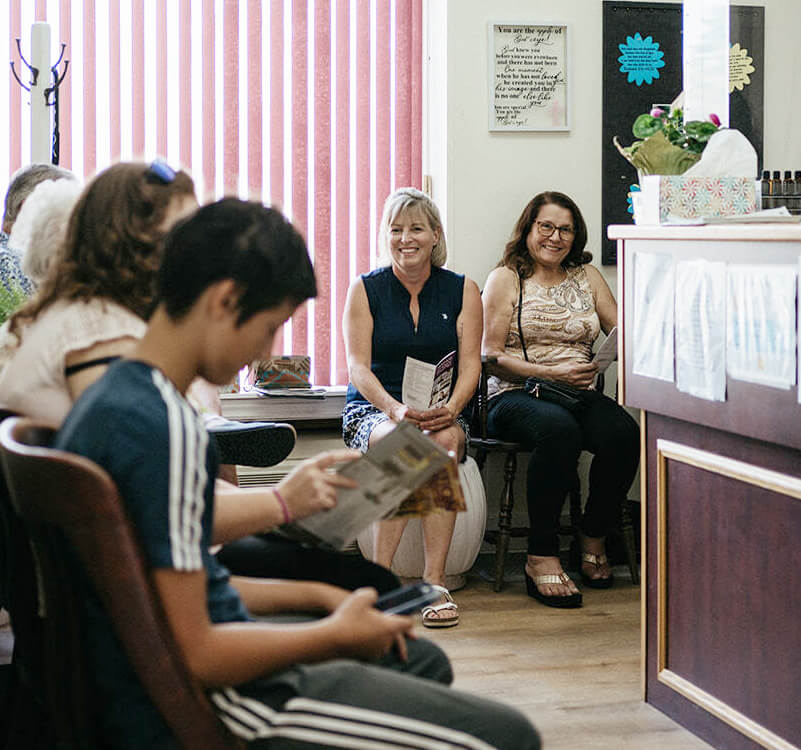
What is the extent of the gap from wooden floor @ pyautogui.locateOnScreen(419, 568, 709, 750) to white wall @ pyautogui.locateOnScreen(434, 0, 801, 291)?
1307 mm

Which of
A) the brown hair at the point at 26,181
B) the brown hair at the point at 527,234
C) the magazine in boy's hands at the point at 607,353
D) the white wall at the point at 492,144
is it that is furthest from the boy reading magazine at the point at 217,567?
the white wall at the point at 492,144

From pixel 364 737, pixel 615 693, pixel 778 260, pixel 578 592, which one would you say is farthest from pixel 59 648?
pixel 578 592

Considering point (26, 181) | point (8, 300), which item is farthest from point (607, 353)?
point (8, 300)

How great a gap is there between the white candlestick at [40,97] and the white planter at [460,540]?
5.15 feet

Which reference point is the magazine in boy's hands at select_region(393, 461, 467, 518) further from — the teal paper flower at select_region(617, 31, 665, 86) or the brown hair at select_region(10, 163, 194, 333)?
the teal paper flower at select_region(617, 31, 665, 86)

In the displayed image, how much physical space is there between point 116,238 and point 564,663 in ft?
6.65

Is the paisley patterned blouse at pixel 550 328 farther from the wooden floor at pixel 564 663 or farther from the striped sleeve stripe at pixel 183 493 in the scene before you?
the striped sleeve stripe at pixel 183 493

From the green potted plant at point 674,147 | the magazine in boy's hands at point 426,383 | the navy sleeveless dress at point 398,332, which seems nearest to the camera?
the green potted plant at point 674,147

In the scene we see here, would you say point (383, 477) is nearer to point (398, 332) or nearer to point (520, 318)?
point (398, 332)

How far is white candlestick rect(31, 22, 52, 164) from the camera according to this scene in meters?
3.50

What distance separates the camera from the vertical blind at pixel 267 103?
410cm

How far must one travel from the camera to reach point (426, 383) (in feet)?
12.4

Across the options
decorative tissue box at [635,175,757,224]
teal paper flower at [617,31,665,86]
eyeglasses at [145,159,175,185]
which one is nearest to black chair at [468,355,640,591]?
teal paper flower at [617,31,665,86]

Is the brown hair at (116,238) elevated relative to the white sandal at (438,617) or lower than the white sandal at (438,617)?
elevated
